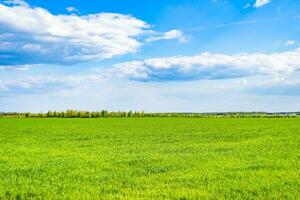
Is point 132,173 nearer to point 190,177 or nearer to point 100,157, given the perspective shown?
point 190,177

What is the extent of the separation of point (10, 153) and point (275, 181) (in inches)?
669

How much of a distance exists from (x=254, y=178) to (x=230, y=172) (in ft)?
4.82

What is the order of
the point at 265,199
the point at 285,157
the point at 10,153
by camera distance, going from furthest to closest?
1. the point at 10,153
2. the point at 285,157
3. the point at 265,199

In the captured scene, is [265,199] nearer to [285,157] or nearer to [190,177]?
[190,177]

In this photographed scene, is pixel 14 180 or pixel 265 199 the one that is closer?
pixel 265 199

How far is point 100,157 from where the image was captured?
2298 cm

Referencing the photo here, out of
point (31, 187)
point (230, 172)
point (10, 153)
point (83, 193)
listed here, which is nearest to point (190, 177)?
point (230, 172)

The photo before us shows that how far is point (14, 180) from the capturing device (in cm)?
1569

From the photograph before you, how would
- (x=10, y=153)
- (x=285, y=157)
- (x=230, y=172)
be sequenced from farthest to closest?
(x=10, y=153)
(x=285, y=157)
(x=230, y=172)

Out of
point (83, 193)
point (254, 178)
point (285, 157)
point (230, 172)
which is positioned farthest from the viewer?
point (285, 157)

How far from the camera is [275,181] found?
48.4 ft

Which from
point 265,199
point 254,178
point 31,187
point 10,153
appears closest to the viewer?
point 265,199

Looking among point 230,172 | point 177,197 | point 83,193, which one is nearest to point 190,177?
point 230,172

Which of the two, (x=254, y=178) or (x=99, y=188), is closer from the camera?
(x=99, y=188)
